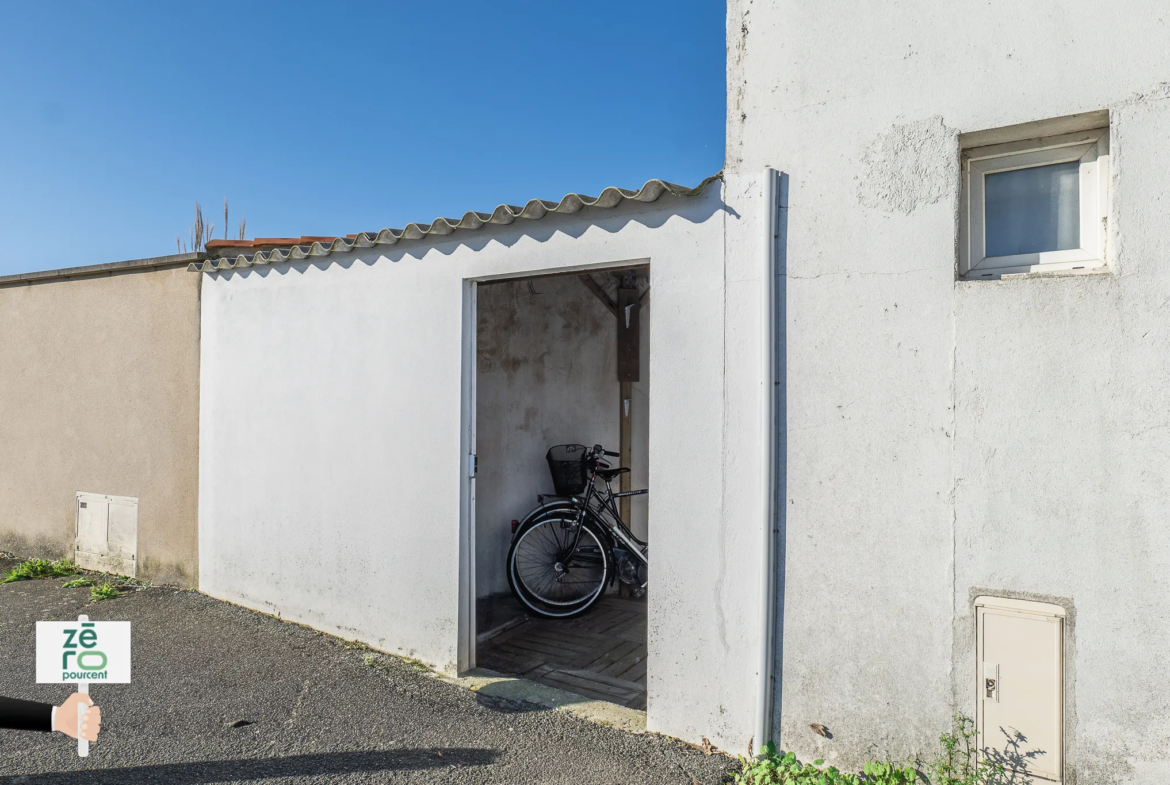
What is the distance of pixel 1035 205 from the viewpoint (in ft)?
9.39

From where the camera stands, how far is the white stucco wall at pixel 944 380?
2.57 metres

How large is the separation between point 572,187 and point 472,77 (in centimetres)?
902

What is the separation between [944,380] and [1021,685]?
1.11 m

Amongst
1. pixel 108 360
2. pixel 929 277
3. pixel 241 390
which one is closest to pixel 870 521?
pixel 929 277

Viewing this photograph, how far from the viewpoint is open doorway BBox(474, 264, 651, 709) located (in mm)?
5066

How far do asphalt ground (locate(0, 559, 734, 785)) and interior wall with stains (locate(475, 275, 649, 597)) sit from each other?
4.85 feet

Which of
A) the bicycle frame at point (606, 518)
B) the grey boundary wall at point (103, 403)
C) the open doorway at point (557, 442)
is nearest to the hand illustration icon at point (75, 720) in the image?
the open doorway at point (557, 442)

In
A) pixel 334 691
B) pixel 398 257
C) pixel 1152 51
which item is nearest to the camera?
pixel 1152 51

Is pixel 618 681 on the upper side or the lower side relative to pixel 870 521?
lower

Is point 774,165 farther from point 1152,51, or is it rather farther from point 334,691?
point 334,691

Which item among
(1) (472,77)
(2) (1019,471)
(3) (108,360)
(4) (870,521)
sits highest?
(1) (472,77)

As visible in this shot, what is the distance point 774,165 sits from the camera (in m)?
3.27

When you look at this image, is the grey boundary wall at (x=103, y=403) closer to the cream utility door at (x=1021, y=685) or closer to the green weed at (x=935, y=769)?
the green weed at (x=935, y=769)

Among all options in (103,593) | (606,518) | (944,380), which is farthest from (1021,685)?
(103,593)
